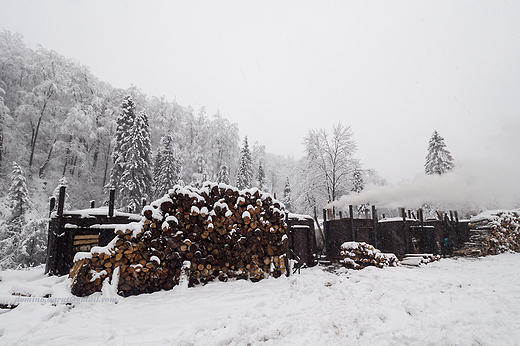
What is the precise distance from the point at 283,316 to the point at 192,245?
262 centimetres

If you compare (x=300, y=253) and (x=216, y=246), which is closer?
(x=216, y=246)

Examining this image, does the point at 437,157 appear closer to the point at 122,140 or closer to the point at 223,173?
the point at 223,173

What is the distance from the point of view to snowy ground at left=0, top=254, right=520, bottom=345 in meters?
3.19

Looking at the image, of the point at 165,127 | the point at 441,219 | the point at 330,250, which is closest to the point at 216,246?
the point at 330,250

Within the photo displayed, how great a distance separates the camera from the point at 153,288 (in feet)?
16.9

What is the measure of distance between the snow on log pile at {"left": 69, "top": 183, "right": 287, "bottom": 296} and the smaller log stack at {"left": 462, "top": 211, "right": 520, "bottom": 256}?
10152 millimetres

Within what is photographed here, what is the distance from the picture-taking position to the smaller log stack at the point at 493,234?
37.2 feet

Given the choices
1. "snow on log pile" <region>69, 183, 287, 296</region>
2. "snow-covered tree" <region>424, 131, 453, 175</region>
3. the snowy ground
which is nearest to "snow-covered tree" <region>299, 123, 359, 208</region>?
"snow-covered tree" <region>424, 131, 453, 175</region>

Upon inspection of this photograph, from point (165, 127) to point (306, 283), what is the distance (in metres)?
25.8

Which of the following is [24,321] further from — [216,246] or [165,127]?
[165,127]

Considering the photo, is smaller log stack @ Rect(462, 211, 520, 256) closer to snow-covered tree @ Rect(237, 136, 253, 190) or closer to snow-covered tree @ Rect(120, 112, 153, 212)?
snow-covered tree @ Rect(237, 136, 253, 190)

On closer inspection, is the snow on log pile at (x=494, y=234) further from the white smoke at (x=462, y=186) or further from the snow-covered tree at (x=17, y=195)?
the snow-covered tree at (x=17, y=195)

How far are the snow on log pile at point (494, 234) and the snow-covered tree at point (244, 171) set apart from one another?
20.3 meters

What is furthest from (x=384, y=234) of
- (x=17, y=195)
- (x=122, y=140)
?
(x=122, y=140)
